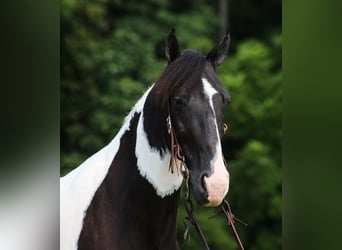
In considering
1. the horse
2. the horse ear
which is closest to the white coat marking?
the horse

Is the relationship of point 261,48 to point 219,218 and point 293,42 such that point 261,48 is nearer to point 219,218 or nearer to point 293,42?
point 219,218

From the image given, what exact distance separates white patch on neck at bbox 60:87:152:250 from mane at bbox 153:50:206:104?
123mm

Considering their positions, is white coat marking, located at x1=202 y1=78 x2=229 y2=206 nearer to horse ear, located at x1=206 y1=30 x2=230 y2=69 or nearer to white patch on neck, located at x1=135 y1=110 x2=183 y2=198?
white patch on neck, located at x1=135 y1=110 x2=183 y2=198

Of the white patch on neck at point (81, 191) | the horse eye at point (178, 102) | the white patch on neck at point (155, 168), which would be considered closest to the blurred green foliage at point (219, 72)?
the white patch on neck at point (81, 191)

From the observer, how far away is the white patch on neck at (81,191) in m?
1.68

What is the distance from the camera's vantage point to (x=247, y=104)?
255 centimetres

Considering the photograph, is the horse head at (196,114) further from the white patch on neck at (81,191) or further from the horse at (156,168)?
the white patch on neck at (81,191)

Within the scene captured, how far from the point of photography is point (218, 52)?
164cm

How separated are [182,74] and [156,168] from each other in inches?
10.8

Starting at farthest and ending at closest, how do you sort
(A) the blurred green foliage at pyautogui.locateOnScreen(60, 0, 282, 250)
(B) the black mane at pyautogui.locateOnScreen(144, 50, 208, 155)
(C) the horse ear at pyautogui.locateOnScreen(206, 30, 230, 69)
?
(A) the blurred green foliage at pyautogui.locateOnScreen(60, 0, 282, 250), (C) the horse ear at pyautogui.locateOnScreen(206, 30, 230, 69), (B) the black mane at pyautogui.locateOnScreen(144, 50, 208, 155)

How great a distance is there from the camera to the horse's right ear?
1562 millimetres

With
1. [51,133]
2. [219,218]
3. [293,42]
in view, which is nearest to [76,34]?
[219,218]

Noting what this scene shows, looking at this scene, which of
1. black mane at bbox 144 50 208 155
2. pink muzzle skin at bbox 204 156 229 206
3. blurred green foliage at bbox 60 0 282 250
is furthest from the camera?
blurred green foliage at bbox 60 0 282 250

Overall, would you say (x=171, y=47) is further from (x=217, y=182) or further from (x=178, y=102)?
(x=217, y=182)
